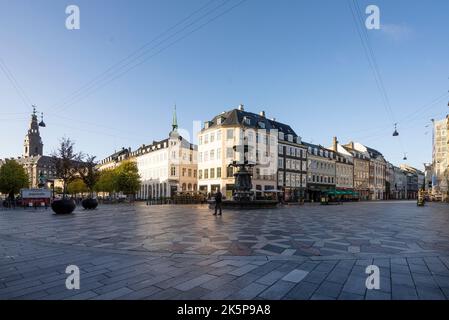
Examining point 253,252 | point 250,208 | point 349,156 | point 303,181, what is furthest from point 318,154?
point 253,252

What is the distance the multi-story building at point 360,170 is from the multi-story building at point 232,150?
105 feet

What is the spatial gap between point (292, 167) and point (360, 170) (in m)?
31.3

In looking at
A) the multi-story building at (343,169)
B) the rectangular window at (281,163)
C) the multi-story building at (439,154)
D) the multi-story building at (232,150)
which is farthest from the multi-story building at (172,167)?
the multi-story building at (439,154)

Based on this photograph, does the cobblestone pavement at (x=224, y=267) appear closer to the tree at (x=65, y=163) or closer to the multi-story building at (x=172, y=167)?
the tree at (x=65, y=163)

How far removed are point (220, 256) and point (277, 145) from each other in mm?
46982

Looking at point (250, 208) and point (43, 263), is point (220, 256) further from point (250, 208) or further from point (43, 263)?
point (250, 208)

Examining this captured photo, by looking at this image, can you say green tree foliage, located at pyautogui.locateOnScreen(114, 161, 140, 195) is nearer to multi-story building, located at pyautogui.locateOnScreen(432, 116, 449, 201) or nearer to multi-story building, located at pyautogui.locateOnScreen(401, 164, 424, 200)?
multi-story building, located at pyautogui.locateOnScreen(432, 116, 449, 201)

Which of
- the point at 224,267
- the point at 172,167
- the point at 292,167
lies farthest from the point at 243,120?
the point at 224,267

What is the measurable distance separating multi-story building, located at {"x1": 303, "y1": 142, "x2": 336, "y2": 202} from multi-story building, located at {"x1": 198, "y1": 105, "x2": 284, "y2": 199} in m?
11.7

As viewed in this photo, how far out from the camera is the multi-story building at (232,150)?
151 ft

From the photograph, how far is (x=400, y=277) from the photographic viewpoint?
4738 mm

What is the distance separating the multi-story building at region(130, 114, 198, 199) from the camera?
194 ft

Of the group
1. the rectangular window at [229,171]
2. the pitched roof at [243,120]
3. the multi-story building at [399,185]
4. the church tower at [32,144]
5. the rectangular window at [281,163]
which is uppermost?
the church tower at [32,144]

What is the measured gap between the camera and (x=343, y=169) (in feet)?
225
